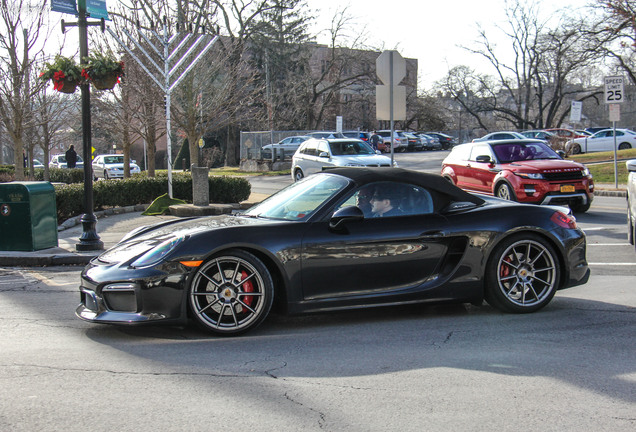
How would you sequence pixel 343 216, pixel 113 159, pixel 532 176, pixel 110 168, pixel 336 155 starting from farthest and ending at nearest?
pixel 113 159 < pixel 110 168 < pixel 336 155 < pixel 532 176 < pixel 343 216

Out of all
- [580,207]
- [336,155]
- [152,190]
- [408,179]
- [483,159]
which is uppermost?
[336,155]

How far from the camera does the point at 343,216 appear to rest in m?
5.62

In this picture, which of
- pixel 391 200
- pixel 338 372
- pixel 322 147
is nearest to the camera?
pixel 338 372

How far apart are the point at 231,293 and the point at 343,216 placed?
1.12m

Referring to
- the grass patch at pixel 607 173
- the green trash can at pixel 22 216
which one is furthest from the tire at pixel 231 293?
the grass patch at pixel 607 173

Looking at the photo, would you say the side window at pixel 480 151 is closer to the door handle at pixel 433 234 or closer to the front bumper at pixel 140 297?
the door handle at pixel 433 234

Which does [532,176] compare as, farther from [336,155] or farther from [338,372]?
[338,372]

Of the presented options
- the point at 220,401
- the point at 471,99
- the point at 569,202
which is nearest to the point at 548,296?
the point at 220,401

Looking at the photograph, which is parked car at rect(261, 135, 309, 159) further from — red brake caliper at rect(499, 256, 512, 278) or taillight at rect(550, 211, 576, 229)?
red brake caliper at rect(499, 256, 512, 278)

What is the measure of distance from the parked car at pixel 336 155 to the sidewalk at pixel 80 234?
2.69 metres

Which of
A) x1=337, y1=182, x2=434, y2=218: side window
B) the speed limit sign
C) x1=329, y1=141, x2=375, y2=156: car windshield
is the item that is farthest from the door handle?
x1=329, y1=141, x2=375, y2=156: car windshield

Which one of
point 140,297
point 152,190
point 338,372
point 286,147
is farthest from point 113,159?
point 338,372

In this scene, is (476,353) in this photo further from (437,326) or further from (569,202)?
(569,202)

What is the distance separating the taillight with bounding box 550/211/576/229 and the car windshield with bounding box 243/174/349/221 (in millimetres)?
1983
